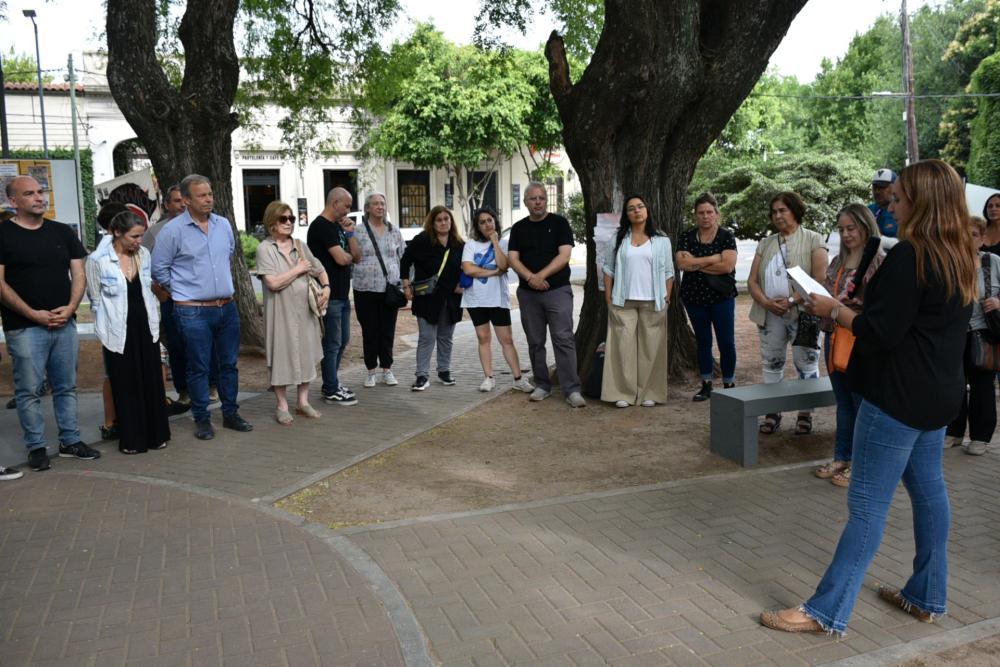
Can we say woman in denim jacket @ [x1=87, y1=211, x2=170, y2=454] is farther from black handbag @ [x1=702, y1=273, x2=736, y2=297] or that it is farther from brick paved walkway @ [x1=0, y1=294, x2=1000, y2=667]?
black handbag @ [x1=702, y1=273, x2=736, y2=297]

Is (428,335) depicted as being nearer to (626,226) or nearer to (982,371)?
(626,226)

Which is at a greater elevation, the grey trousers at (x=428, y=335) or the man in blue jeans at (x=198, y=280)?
the man in blue jeans at (x=198, y=280)

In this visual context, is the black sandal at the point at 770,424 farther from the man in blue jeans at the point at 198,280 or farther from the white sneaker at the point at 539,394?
the man in blue jeans at the point at 198,280

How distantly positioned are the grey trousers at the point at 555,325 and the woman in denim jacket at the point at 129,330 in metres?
3.23

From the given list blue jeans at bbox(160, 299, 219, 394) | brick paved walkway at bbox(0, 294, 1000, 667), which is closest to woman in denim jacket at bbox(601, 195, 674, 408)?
brick paved walkway at bbox(0, 294, 1000, 667)

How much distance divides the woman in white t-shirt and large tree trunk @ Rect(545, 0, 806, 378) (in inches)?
33.7

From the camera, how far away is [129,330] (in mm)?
6477

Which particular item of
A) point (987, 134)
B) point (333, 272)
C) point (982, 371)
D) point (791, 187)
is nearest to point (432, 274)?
point (333, 272)

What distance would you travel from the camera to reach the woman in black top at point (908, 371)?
3273mm

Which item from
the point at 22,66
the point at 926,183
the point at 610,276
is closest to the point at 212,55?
the point at 610,276

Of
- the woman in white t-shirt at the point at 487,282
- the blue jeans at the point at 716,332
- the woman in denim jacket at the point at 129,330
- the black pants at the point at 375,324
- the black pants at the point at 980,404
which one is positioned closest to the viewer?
the black pants at the point at 980,404

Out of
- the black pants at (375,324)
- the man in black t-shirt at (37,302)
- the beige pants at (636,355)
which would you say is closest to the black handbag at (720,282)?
the beige pants at (636,355)

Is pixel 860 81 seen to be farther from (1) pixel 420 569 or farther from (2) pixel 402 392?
(1) pixel 420 569

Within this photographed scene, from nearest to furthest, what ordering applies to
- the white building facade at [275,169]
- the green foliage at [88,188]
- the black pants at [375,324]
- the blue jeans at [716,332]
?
the blue jeans at [716,332]
the black pants at [375,324]
the green foliage at [88,188]
the white building facade at [275,169]
